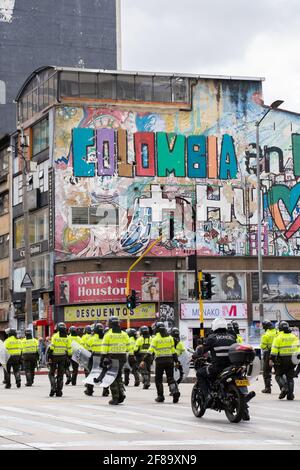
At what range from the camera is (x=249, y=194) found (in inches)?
2425

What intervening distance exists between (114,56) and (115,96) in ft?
101

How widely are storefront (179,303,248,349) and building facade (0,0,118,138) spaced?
32908mm

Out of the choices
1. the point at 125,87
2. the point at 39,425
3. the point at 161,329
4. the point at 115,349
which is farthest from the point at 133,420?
the point at 125,87

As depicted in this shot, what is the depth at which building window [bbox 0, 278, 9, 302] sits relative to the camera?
6762 cm

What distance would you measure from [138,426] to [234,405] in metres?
1.76

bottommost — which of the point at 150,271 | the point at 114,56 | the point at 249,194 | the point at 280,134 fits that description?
the point at 150,271

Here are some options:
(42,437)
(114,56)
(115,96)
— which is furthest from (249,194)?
(42,437)

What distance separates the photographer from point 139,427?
15.9m

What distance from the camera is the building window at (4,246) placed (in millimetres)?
68188

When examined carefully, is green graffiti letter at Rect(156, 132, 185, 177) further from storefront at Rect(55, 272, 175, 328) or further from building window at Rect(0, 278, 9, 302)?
building window at Rect(0, 278, 9, 302)

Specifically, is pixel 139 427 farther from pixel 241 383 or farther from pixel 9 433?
pixel 9 433

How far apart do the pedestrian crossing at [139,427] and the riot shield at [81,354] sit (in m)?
4.37
